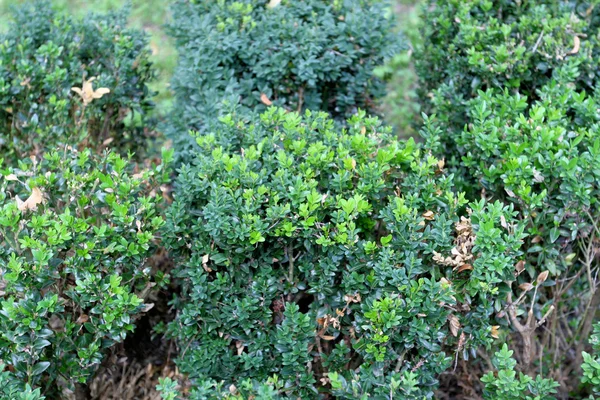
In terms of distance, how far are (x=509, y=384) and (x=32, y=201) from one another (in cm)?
193

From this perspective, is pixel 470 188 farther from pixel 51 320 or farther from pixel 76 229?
pixel 51 320

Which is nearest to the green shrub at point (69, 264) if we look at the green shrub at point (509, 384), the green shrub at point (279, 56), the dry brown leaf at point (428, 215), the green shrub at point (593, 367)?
the green shrub at point (279, 56)

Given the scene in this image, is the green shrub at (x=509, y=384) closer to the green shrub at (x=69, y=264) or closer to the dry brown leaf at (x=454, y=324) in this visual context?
the dry brown leaf at (x=454, y=324)

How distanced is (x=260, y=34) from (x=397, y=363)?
1911mm

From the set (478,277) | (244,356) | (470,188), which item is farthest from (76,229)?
(470,188)

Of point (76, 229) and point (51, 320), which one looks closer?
point (76, 229)

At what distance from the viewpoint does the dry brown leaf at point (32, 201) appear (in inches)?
105

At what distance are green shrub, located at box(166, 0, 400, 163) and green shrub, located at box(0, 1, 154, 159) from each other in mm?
273

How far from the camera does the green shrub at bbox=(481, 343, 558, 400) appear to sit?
2.37m

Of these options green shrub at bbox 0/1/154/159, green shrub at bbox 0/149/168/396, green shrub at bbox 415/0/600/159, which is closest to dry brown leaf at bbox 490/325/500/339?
green shrub at bbox 415/0/600/159

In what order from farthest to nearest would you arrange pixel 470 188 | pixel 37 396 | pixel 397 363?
pixel 470 188
pixel 397 363
pixel 37 396

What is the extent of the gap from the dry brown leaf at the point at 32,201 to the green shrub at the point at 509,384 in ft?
6.01

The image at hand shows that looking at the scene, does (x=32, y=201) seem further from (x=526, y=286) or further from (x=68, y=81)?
(x=526, y=286)

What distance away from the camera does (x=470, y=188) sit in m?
3.04
